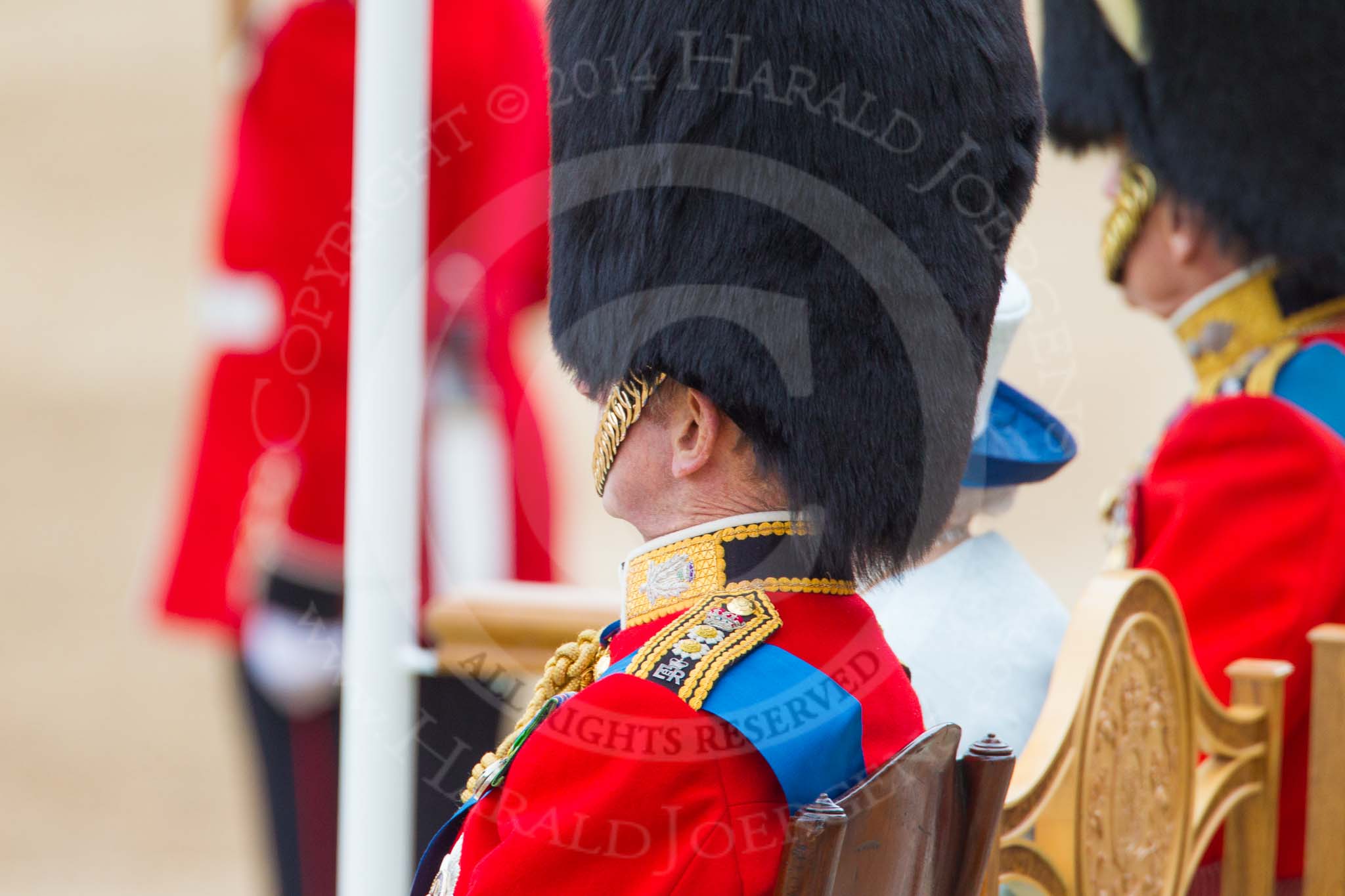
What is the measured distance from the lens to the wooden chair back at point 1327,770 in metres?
1.68

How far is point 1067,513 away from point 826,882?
18.1 ft

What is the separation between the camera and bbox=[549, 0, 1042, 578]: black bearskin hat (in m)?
1.12

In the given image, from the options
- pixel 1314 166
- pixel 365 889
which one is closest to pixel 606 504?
pixel 365 889

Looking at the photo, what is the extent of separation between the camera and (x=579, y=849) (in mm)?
996

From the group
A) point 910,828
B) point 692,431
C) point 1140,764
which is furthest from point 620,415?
point 1140,764

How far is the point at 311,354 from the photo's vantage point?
264 cm

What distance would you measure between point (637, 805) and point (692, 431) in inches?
10.8

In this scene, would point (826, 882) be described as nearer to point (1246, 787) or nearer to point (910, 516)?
point (910, 516)

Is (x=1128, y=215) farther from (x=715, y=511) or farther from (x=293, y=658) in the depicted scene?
(x=293, y=658)

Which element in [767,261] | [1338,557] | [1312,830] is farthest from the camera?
[1338,557]

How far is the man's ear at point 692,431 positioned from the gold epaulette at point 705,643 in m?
0.09

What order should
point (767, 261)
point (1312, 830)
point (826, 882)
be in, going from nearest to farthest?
point (826, 882)
point (767, 261)
point (1312, 830)

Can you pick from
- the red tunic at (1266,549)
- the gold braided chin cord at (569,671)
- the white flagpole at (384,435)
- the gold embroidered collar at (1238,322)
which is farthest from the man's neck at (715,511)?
the gold embroidered collar at (1238,322)

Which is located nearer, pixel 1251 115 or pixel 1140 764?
pixel 1140 764
